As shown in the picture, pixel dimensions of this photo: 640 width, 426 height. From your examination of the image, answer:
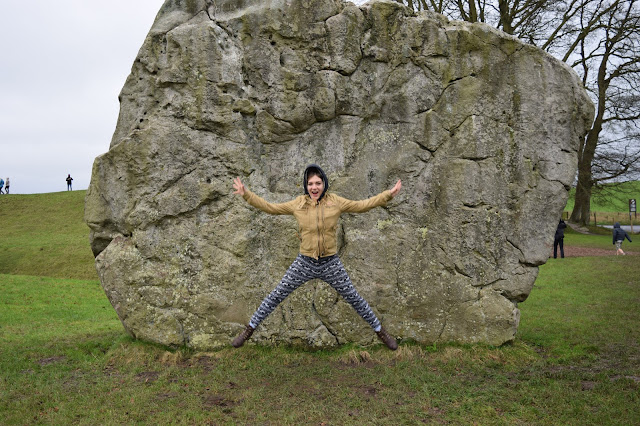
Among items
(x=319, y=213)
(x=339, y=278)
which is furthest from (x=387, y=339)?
(x=319, y=213)

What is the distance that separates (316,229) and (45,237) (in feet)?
83.4

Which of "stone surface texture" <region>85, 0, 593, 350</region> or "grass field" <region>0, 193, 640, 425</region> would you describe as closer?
"grass field" <region>0, 193, 640, 425</region>

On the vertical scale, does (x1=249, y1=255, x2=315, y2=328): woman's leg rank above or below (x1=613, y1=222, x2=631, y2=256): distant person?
above

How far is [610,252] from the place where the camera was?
23.2m

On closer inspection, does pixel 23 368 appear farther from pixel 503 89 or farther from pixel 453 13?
pixel 453 13

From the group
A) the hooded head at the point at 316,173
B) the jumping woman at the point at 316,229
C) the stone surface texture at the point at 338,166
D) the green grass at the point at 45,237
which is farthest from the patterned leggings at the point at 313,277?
the green grass at the point at 45,237

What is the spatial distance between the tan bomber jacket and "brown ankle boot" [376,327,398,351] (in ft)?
5.08

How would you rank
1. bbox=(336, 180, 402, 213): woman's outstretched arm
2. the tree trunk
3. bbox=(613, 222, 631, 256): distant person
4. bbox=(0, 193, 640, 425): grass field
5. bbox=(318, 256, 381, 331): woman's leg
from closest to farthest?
1. bbox=(0, 193, 640, 425): grass field
2. bbox=(336, 180, 402, 213): woman's outstretched arm
3. bbox=(318, 256, 381, 331): woman's leg
4. bbox=(613, 222, 631, 256): distant person
5. the tree trunk

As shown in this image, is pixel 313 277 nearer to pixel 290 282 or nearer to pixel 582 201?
pixel 290 282

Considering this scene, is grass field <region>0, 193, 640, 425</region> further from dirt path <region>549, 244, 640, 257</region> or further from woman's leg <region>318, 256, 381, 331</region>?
dirt path <region>549, 244, 640, 257</region>

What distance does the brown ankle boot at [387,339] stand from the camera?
24.7 feet

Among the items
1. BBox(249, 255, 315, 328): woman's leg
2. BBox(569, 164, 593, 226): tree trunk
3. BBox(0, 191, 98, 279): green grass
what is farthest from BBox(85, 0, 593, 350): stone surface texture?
BBox(569, 164, 593, 226): tree trunk

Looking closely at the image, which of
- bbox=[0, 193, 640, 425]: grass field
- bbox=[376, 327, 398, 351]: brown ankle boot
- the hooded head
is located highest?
the hooded head

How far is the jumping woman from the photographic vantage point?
6887mm
